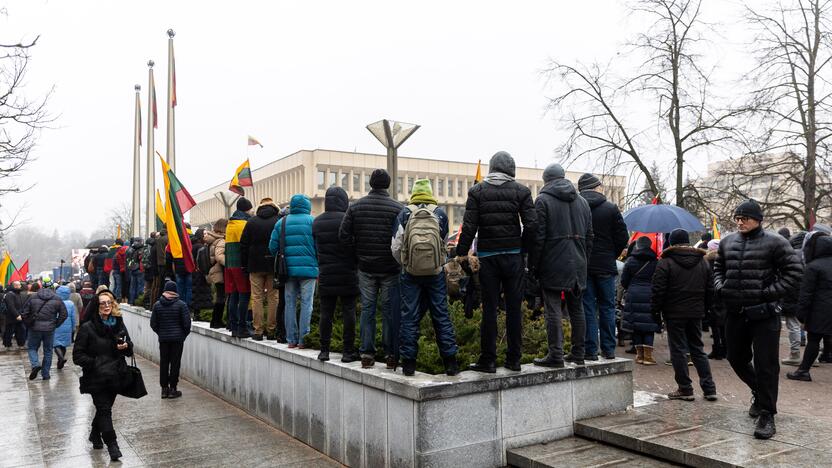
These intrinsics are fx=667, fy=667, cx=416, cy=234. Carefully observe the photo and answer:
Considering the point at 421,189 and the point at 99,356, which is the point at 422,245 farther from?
the point at 99,356

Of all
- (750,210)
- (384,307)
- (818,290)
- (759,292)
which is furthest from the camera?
(818,290)

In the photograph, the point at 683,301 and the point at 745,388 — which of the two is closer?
the point at 683,301

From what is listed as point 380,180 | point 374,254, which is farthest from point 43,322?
point 380,180

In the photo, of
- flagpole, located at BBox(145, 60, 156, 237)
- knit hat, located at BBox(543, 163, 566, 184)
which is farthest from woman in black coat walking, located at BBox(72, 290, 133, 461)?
flagpole, located at BBox(145, 60, 156, 237)

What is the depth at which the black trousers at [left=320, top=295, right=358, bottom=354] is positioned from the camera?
702cm

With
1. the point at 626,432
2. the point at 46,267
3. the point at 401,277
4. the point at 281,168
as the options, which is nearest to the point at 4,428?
the point at 401,277

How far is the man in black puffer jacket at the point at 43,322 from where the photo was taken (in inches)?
535

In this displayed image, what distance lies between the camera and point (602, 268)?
743 cm

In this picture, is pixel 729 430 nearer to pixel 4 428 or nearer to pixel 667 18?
pixel 4 428

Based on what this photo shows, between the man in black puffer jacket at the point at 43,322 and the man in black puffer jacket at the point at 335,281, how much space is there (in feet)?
30.2

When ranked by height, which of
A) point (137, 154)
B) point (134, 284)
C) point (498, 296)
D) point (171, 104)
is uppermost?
point (171, 104)

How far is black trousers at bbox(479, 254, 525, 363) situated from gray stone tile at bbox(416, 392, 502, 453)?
0.50 metres

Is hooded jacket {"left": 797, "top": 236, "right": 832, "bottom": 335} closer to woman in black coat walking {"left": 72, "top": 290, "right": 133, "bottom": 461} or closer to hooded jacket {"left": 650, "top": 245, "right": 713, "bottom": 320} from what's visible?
hooded jacket {"left": 650, "top": 245, "right": 713, "bottom": 320}

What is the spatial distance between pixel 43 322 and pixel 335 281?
9591mm
